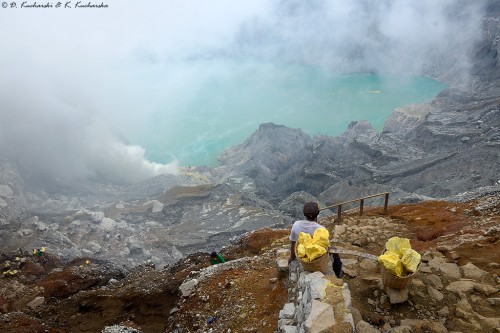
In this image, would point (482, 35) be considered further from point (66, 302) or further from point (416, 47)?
point (66, 302)

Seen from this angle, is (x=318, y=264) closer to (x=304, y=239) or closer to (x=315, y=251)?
(x=315, y=251)

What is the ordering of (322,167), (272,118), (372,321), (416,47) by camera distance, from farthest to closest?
1. (416,47)
2. (272,118)
3. (322,167)
4. (372,321)

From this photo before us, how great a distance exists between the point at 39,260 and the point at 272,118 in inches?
2331

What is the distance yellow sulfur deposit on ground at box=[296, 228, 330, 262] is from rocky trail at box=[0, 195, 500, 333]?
1.02m

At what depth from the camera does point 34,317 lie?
12.2 metres

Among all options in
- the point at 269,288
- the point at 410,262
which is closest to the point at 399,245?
the point at 410,262

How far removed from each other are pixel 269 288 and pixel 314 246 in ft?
11.3

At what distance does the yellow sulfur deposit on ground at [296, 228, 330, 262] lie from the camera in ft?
20.6

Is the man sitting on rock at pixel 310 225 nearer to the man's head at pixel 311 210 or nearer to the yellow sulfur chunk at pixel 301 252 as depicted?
the man's head at pixel 311 210

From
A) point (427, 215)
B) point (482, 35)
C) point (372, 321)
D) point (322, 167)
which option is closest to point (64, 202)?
point (322, 167)

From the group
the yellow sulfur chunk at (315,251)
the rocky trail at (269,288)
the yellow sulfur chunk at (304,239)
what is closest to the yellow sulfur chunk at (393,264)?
the rocky trail at (269,288)

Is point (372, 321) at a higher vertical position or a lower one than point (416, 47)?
lower

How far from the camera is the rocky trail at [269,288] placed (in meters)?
6.14

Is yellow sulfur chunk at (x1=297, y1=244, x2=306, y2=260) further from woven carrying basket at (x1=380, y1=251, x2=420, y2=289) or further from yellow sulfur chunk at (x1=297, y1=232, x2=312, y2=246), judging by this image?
woven carrying basket at (x1=380, y1=251, x2=420, y2=289)
